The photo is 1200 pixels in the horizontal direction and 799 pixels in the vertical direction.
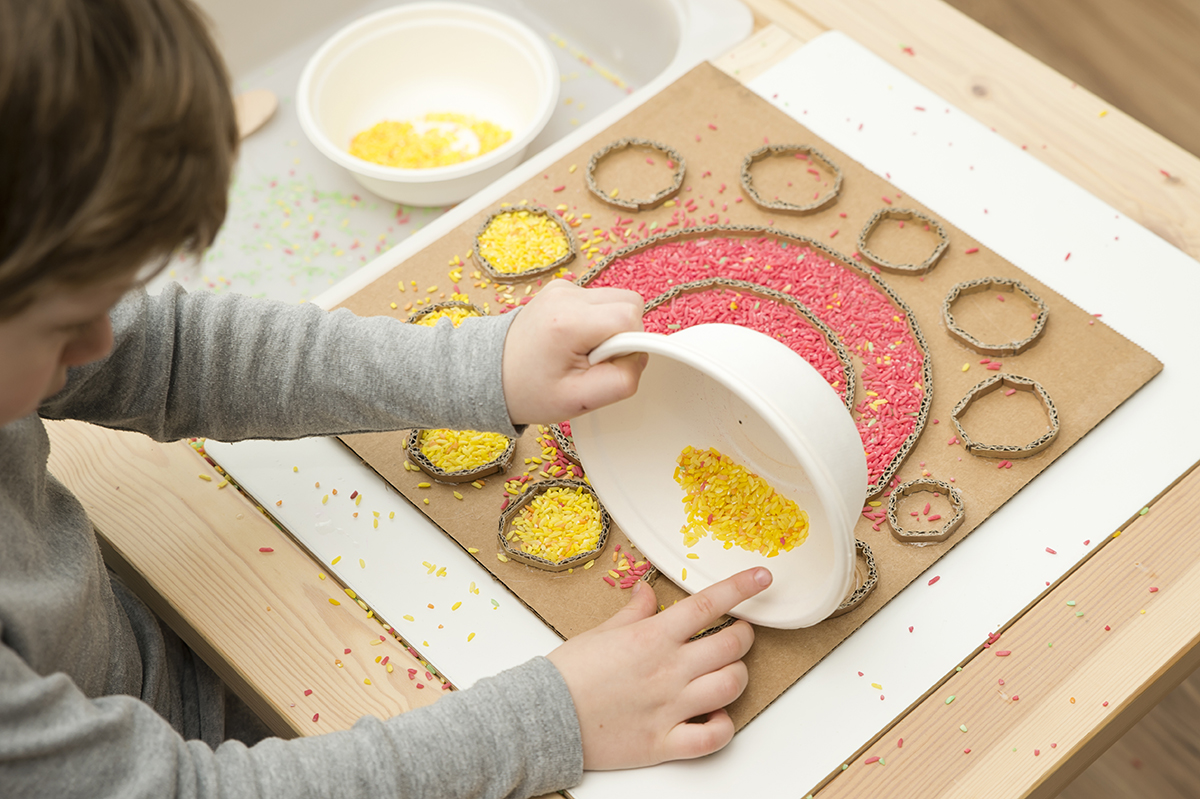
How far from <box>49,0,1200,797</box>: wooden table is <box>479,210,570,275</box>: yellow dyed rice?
334 millimetres

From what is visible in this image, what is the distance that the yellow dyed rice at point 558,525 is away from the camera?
33.1 inches

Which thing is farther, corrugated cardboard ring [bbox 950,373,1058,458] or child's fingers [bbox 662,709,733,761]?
corrugated cardboard ring [bbox 950,373,1058,458]

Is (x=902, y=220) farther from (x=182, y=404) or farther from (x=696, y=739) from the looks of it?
(x=182, y=404)

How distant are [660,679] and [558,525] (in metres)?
0.16

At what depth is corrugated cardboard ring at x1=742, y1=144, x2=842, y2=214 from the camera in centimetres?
101

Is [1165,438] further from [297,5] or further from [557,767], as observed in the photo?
[297,5]

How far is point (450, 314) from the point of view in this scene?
962 mm

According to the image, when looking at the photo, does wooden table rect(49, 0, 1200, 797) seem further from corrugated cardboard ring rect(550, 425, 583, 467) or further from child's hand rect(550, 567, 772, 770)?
corrugated cardboard ring rect(550, 425, 583, 467)

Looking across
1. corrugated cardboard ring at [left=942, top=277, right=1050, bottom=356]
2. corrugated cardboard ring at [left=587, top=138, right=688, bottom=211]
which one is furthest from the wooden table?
corrugated cardboard ring at [left=587, top=138, right=688, bottom=211]

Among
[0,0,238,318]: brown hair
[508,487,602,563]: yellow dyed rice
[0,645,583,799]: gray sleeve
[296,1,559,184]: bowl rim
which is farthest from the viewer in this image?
[296,1,559,184]: bowl rim

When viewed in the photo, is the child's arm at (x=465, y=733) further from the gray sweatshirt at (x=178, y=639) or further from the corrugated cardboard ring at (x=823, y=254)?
the corrugated cardboard ring at (x=823, y=254)

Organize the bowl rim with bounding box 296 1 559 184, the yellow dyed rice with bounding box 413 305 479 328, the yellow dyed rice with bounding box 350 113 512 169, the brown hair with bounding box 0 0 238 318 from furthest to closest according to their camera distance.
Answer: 1. the yellow dyed rice with bounding box 350 113 512 169
2. the bowl rim with bounding box 296 1 559 184
3. the yellow dyed rice with bounding box 413 305 479 328
4. the brown hair with bounding box 0 0 238 318

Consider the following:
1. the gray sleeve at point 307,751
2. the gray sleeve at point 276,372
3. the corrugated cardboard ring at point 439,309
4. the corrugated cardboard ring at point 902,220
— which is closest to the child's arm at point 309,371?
the gray sleeve at point 276,372

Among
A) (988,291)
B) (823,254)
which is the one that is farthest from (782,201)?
(988,291)
